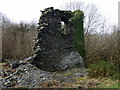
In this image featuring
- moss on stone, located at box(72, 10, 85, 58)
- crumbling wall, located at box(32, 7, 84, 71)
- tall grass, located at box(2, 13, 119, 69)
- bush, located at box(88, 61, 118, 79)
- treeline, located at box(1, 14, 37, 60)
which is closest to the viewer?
bush, located at box(88, 61, 118, 79)

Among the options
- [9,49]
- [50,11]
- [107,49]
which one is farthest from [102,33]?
[9,49]

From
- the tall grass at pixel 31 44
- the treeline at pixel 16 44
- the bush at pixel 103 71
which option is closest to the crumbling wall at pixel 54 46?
the tall grass at pixel 31 44

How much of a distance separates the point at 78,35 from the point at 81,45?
930 mm

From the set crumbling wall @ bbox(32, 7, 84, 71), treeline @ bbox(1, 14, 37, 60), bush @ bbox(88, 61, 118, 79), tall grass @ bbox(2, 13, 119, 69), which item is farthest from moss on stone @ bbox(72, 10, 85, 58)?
treeline @ bbox(1, 14, 37, 60)

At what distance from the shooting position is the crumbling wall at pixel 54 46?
14.9 m

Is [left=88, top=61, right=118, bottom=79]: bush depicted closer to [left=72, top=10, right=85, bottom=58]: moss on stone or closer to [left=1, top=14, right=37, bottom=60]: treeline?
[left=72, top=10, right=85, bottom=58]: moss on stone

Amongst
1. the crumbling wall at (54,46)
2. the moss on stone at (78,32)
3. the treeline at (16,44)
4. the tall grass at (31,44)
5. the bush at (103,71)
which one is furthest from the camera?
the treeline at (16,44)

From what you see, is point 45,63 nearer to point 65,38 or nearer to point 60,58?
point 60,58

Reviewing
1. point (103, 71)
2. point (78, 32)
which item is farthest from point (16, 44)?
point (103, 71)

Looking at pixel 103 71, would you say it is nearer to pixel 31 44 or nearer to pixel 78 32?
pixel 78 32

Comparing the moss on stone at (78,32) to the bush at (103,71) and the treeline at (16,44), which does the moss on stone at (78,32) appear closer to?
the bush at (103,71)

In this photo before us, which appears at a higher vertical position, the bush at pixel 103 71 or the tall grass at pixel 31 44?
the tall grass at pixel 31 44

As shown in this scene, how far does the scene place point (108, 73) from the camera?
10352 mm

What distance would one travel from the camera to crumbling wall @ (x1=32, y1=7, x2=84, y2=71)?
14922 mm
